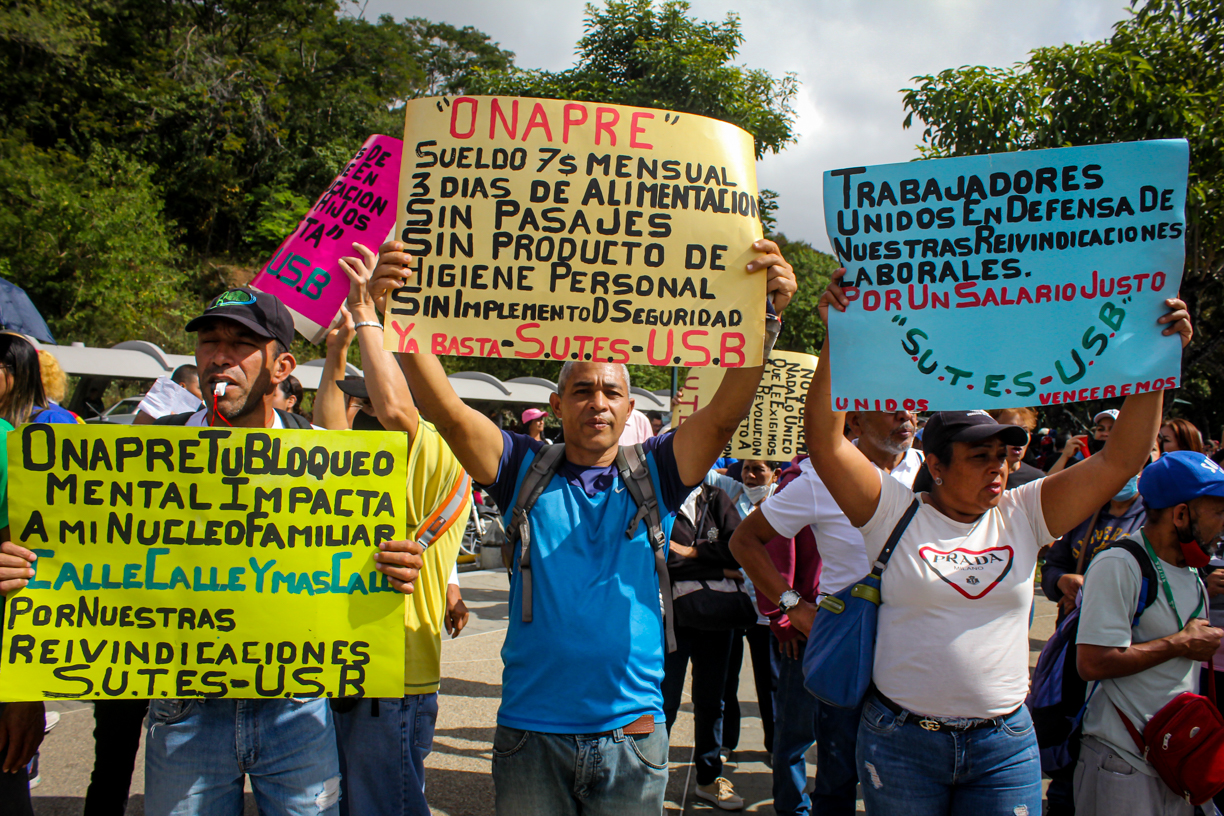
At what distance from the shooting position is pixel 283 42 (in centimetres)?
3319

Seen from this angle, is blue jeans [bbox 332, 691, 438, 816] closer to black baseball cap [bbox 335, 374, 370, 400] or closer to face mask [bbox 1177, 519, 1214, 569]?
black baseball cap [bbox 335, 374, 370, 400]

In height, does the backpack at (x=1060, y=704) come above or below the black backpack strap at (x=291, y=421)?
below

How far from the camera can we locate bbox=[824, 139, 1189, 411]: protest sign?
8.40 ft

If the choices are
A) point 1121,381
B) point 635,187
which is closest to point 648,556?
point 635,187

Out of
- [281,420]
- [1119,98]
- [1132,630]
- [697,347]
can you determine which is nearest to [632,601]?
[697,347]

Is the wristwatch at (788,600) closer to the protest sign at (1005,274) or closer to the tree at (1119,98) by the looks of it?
the protest sign at (1005,274)

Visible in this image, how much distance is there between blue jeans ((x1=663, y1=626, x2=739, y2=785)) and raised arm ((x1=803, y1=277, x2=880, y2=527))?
6.15 ft

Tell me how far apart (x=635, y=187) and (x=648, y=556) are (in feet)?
3.65

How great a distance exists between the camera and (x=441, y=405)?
7.91 feet

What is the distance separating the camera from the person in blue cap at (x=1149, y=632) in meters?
2.82

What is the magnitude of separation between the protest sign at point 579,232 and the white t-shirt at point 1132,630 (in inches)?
60.2

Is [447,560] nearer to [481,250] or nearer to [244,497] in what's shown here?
[244,497]

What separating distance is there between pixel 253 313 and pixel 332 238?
113 cm

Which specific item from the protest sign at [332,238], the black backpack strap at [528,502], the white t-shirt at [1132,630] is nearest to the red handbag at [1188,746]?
the white t-shirt at [1132,630]
